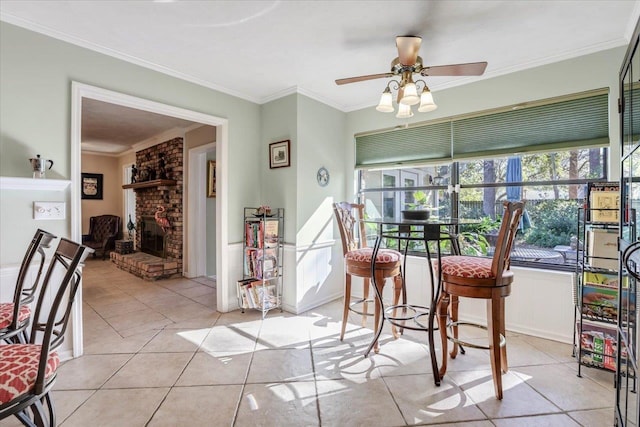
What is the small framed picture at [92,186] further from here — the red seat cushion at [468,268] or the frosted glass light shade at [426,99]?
the red seat cushion at [468,268]

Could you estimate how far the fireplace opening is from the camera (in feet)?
18.5

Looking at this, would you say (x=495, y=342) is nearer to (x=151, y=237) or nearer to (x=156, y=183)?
(x=156, y=183)

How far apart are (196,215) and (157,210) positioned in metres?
1.00

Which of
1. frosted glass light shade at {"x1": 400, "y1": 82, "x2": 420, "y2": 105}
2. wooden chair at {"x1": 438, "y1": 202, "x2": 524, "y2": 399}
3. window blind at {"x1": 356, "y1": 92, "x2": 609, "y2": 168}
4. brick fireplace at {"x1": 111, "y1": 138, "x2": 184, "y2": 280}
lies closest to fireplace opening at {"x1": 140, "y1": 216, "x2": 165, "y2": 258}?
brick fireplace at {"x1": 111, "y1": 138, "x2": 184, "y2": 280}

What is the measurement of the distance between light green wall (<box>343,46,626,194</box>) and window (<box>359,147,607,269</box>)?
0.29 meters

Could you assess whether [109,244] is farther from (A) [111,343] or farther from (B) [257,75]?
(B) [257,75]

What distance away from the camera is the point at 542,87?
2.77m

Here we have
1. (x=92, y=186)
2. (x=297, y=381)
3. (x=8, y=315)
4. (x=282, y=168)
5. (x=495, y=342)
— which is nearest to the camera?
(x=8, y=315)

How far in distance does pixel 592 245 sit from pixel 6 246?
4009mm

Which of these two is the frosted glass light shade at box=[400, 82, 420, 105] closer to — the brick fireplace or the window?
the window

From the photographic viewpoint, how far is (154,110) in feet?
9.44

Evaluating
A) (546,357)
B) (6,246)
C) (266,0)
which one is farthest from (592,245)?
(6,246)

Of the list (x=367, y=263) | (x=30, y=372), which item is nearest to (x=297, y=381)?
(x=367, y=263)

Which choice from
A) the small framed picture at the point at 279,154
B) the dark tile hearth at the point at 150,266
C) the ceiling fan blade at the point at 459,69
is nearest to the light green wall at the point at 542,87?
the ceiling fan blade at the point at 459,69
